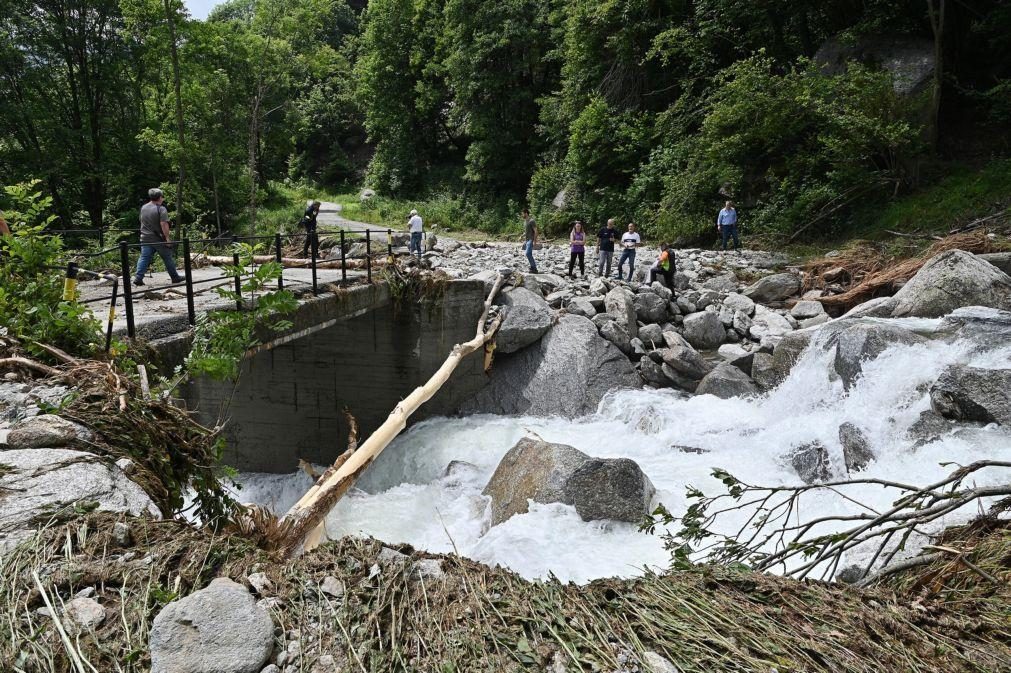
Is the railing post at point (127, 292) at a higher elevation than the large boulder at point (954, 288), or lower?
higher

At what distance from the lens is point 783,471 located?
8.20m

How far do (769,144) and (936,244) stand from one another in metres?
7.07

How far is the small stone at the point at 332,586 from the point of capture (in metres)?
2.95

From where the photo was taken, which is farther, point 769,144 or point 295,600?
point 769,144

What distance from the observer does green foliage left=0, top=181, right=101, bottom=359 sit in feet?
17.0

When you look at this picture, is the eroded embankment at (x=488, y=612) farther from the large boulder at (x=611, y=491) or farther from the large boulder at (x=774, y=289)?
the large boulder at (x=774, y=289)

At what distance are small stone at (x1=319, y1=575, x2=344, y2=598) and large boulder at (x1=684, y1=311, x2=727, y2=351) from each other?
1133 cm

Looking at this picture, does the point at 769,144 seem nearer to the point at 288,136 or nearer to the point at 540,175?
the point at 540,175

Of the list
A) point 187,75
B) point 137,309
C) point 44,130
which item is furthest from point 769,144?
point 44,130

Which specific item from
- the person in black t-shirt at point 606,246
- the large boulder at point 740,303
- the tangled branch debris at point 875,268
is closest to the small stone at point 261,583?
the large boulder at point 740,303

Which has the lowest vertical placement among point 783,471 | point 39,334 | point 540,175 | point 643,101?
point 783,471

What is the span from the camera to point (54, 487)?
337cm

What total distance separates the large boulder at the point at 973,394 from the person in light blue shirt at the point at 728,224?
11400 mm

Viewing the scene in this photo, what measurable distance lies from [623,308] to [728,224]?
640cm
